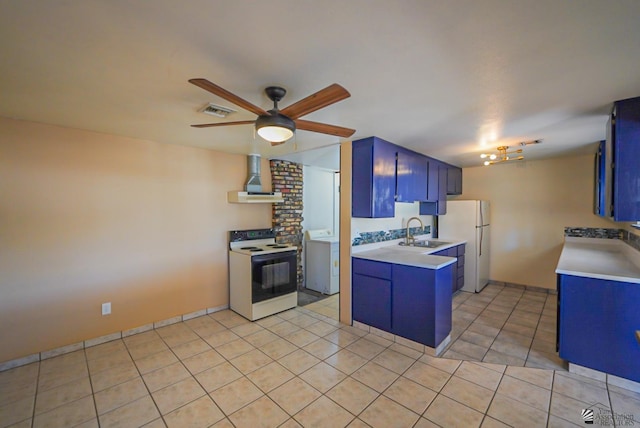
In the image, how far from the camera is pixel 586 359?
90.7 inches

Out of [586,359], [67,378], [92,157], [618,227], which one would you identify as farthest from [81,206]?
[618,227]

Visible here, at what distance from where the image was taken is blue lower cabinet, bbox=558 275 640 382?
214 cm

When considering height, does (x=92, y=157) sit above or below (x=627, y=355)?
above

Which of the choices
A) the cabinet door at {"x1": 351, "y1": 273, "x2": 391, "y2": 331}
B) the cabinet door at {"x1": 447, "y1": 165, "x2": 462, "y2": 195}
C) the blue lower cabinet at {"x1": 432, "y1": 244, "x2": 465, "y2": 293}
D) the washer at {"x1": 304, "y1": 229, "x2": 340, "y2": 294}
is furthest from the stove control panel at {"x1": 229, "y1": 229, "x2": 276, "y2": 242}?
the cabinet door at {"x1": 447, "y1": 165, "x2": 462, "y2": 195}

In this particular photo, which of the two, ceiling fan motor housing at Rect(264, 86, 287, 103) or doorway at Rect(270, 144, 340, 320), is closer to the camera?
ceiling fan motor housing at Rect(264, 86, 287, 103)

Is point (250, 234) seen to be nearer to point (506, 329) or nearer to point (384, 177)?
point (384, 177)

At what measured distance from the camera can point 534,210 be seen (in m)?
4.74

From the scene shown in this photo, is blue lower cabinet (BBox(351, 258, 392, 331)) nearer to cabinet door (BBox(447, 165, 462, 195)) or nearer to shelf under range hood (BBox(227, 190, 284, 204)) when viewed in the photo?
shelf under range hood (BBox(227, 190, 284, 204))

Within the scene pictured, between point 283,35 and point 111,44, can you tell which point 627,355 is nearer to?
point 283,35

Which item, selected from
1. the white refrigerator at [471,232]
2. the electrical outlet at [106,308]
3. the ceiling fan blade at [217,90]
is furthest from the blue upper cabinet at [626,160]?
the electrical outlet at [106,308]

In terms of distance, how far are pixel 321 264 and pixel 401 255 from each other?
65.0 inches

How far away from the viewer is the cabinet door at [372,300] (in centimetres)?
303

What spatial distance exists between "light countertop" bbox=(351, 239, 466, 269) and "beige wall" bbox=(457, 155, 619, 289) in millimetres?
1452

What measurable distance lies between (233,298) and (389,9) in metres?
3.74
